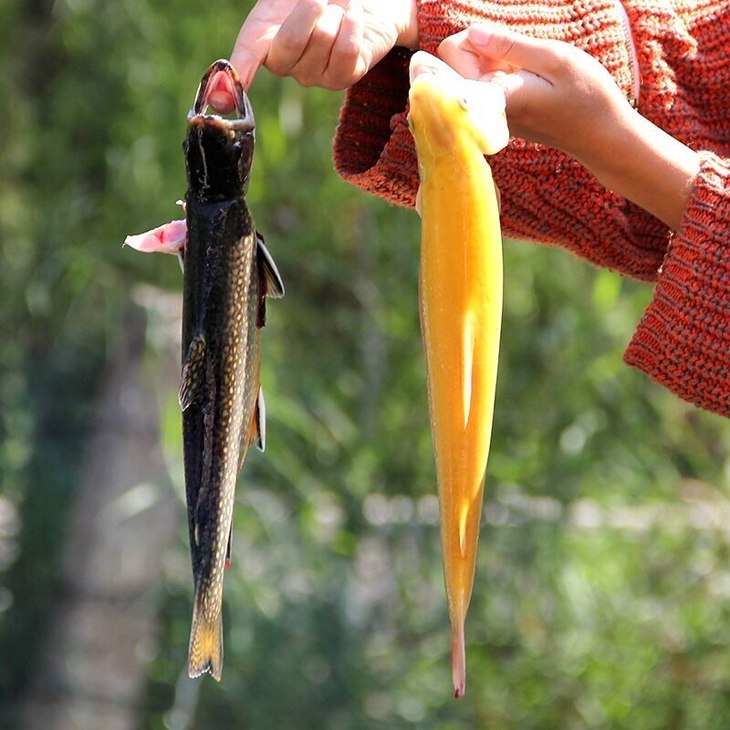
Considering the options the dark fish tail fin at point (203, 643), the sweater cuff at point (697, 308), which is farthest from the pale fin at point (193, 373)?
the sweater cuff at point (697, 308)

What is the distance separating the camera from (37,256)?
259cm

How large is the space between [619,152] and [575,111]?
5cm

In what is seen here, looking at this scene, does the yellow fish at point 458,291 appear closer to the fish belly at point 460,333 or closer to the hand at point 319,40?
the fish belly at point 460,333

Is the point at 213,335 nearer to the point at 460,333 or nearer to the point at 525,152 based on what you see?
the point at 460,333

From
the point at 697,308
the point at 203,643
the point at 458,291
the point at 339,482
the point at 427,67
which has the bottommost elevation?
the point at 339,482

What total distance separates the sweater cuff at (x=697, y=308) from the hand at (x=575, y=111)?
2 cm

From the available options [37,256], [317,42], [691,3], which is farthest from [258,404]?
[37,256]

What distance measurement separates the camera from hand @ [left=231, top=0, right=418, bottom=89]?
2.98ft

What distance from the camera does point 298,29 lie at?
91cm

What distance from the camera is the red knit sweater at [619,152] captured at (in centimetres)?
100

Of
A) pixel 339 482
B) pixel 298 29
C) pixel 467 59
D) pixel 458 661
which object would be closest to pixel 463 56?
pixel 467 59

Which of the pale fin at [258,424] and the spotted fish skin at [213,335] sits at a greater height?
the spotted fish skin at [213,335]

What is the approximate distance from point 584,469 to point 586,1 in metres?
1.56

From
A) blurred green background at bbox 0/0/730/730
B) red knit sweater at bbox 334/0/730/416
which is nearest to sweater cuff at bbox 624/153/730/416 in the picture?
red knit sweater at bbox 334/0/730/416
